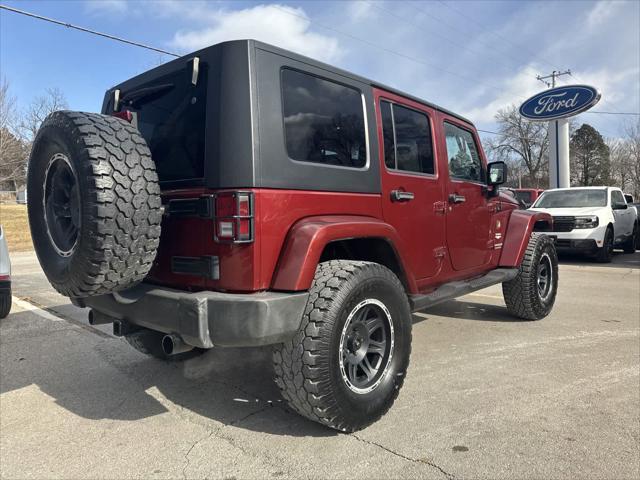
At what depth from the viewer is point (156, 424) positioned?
9.61 ft

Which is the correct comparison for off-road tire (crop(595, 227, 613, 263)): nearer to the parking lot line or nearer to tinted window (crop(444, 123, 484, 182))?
tinted window (crop(444, 123, 484, 182))

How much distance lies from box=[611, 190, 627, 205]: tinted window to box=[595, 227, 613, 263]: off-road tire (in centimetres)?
93

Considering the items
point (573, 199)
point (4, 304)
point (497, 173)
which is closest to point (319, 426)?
point (497, 173)

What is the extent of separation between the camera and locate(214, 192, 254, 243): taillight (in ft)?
7.72

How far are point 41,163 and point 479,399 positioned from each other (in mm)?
3169

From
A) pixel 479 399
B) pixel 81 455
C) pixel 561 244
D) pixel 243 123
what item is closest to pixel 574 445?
pixel 479 399

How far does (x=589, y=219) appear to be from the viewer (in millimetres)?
10391

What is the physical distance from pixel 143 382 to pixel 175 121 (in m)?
2.06

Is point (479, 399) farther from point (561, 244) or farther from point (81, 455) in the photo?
point (561, 244)

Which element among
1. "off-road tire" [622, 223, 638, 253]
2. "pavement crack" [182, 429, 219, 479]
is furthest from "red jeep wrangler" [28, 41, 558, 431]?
"off-road tire" [622, 223, 638, 253]

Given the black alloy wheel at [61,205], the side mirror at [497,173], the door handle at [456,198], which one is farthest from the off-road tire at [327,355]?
the side mirror at [497,173]

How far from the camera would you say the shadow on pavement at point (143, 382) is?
3.04 m

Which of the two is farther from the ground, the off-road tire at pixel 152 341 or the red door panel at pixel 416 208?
the red door panel at pixel 416 208

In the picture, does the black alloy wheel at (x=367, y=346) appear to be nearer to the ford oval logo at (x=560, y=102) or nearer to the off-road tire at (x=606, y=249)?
the off-road tire at (x=606, y=249)
